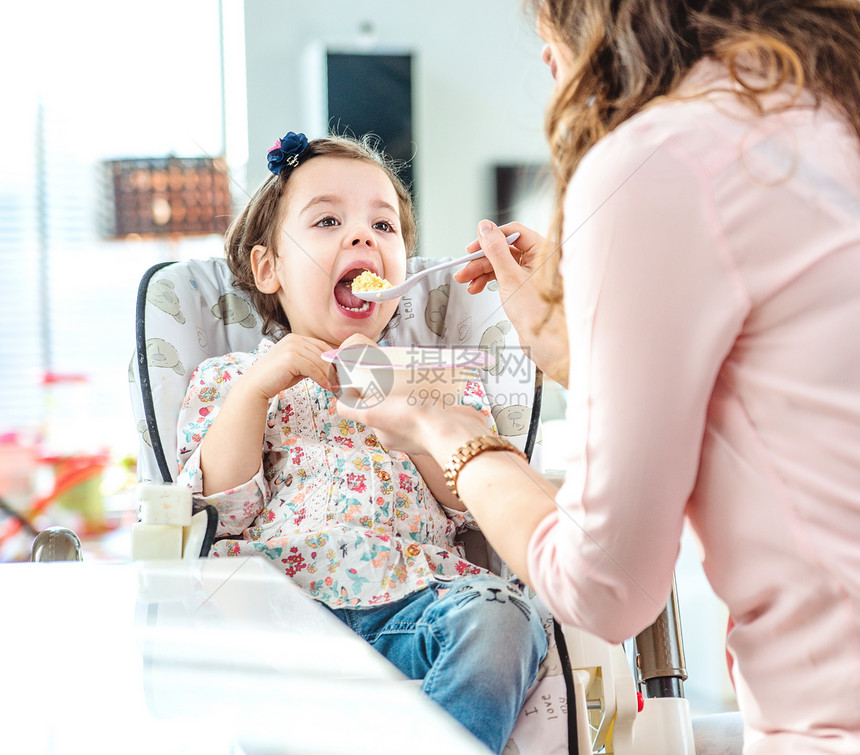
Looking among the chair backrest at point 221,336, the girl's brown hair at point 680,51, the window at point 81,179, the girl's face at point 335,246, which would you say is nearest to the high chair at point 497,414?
the chair backrest at point 221,336

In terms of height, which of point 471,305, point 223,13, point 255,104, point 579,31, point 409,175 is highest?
point 223,13

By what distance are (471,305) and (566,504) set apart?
2.92 feet

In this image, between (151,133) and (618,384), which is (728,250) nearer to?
(618,384)

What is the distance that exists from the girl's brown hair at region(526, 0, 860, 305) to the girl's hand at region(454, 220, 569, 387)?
13.1 inches

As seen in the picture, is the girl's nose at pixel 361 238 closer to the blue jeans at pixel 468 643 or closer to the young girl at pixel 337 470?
the young girl at pixel 337 470

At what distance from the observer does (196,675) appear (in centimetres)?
61

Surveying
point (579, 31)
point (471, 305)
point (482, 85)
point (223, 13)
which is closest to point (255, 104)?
point (223, 13)

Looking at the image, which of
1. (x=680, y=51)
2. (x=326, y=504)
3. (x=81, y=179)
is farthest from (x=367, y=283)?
(x=81, y=179)

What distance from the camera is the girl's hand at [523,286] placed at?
1047 millimetres

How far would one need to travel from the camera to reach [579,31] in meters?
0.67

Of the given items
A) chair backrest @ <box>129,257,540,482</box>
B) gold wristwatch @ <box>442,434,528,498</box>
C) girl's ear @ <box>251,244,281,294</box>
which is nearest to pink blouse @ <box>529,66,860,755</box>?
gold wristwatch @ <box>442,434,528,498</box>

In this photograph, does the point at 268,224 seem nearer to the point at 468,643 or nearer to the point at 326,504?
the point at 326,504

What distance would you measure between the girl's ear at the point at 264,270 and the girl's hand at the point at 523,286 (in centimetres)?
39

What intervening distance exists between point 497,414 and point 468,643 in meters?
0.50
